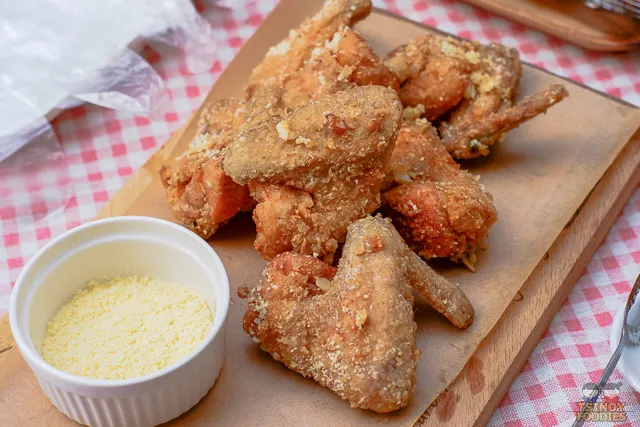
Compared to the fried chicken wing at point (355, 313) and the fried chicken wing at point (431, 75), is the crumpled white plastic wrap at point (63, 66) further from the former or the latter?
the fried chicken wing at point (355, 313)

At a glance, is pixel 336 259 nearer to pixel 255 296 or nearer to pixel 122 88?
pixel 255 296

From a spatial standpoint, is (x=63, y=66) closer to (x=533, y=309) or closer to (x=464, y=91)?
(x=464, y=91)

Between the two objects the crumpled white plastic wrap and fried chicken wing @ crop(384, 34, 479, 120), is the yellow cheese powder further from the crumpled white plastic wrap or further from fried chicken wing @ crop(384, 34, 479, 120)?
fried chicken wing @ crop(384, 34, 479, 120)

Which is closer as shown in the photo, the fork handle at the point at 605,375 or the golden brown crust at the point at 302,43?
the fork handle at the point at 605,375

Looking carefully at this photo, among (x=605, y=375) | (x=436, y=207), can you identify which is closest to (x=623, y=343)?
(x=605, y=375)

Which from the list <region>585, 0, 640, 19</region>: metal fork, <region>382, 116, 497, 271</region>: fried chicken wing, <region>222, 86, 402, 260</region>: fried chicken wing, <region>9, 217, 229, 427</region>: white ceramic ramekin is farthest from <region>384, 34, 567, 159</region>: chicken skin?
<region>9, 217, 229, 427</region>: white ceramic ramekin

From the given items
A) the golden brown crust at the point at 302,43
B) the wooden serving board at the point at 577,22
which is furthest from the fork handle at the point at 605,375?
the wooden serving board at the point at 577,22
